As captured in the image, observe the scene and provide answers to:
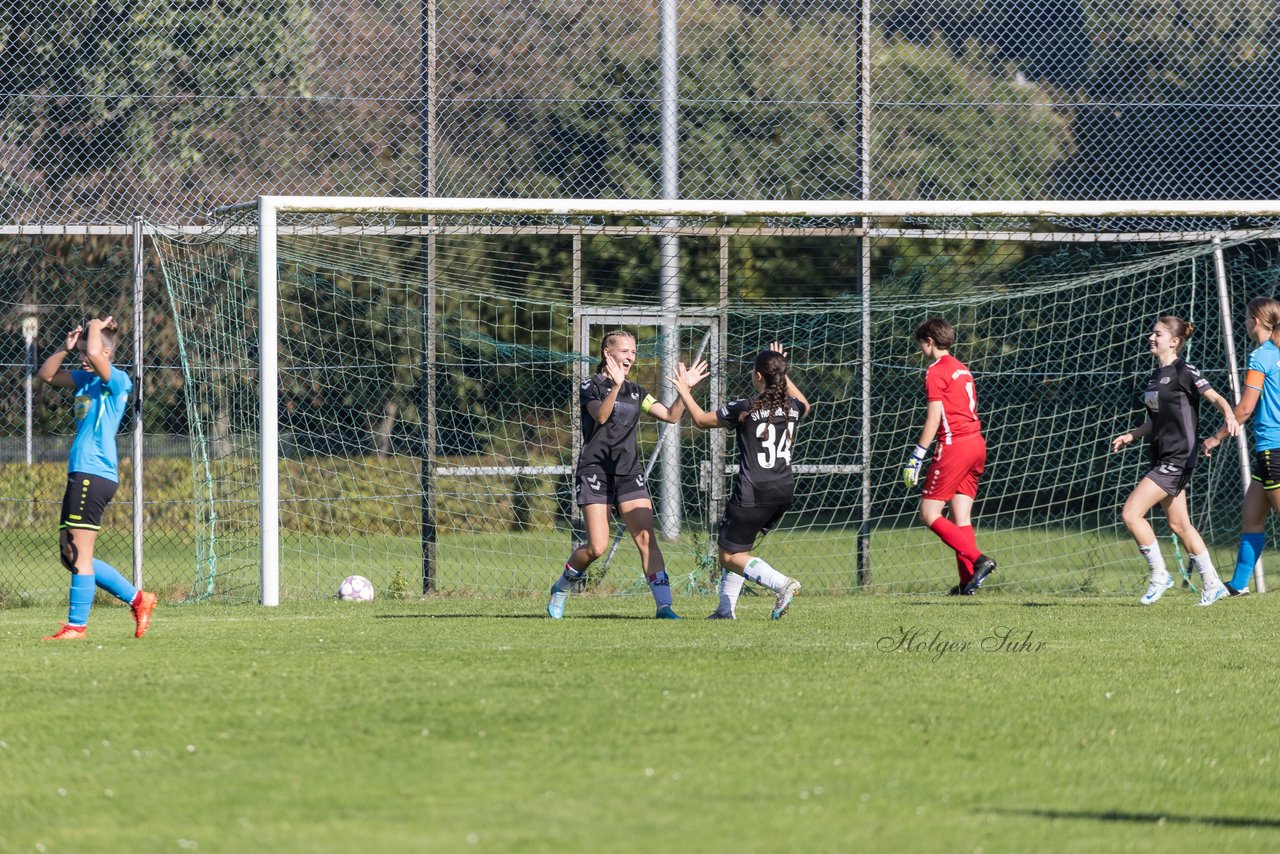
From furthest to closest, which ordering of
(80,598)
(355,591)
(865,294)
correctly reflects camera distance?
(865,294)
(355,591)
(80,598)

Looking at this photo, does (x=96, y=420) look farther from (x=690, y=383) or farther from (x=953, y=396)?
(x=953, y=396)

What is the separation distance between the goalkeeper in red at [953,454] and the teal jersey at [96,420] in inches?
231

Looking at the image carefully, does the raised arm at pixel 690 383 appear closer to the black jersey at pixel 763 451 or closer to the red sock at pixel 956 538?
the black jersey at pixel 763 451

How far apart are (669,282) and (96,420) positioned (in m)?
6.07

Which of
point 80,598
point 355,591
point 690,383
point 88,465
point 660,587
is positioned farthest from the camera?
point 355,591

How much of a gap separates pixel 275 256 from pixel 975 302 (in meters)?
5.85

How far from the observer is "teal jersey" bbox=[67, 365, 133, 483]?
→ 8758mm

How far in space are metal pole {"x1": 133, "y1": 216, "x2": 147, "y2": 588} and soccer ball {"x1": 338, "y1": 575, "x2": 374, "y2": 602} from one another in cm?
153

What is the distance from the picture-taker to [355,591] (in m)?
12.2

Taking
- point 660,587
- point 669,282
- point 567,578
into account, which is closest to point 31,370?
point 669,282

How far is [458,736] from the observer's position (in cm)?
580

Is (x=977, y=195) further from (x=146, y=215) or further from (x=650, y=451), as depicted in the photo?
(x=146, y=215)

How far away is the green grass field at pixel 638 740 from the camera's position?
4.55m

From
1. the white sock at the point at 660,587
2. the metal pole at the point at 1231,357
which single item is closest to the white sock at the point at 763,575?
the white sock at the point at 660,587
